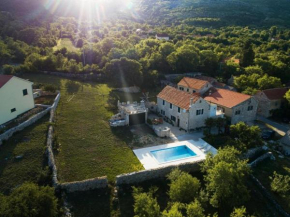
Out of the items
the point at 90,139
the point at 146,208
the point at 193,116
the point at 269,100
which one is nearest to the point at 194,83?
the point at 269,100

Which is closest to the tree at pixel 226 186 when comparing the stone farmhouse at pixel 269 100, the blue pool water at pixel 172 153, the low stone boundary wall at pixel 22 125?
the blue pool water at pixel 172 153

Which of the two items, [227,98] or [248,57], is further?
[248,57]

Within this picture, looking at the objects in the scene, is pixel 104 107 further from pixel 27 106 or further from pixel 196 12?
pixel 196 12

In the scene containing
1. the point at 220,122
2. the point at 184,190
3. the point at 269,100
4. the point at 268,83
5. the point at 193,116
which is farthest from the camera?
the point at 268,83

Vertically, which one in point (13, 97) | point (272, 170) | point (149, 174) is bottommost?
point (272, 170)

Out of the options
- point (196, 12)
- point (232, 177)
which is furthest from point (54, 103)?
point (196, 12)

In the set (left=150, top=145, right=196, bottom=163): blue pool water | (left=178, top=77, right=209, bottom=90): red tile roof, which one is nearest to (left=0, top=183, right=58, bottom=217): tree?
(left=150, top=145, right=196, bottom=163): blue pool water

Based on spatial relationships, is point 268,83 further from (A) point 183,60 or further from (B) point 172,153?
(B) point 172,153
